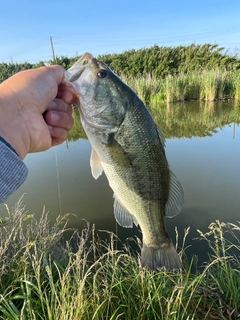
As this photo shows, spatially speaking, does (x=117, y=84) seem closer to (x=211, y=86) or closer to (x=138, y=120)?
(x=138, y=120)

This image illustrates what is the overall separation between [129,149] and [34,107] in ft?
1.92

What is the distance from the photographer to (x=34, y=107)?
1650mm

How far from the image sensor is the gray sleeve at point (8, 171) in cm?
130

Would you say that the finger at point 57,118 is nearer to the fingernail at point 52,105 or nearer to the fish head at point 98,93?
the fingernail at point 52,105

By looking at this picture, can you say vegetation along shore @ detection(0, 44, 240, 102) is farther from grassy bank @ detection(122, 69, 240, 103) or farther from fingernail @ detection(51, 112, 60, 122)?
fingernail @ detection(51, 112, 60, 122)

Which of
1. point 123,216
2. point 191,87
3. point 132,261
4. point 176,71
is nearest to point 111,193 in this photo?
point 132,261

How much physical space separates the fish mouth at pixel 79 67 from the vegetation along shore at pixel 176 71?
44.5ft

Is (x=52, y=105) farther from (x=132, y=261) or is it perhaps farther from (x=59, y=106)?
(x=132, y=261)

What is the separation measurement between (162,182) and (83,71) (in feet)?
2.57

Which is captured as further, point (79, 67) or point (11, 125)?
point (79, 67)

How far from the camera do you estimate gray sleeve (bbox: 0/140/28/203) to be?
4.28 ft

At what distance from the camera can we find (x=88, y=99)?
1.67 metres

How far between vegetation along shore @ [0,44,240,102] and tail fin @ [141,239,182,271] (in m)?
13.8

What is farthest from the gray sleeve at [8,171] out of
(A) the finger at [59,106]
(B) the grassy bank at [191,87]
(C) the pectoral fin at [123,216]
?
(B) the grassy bank at [191,87]
